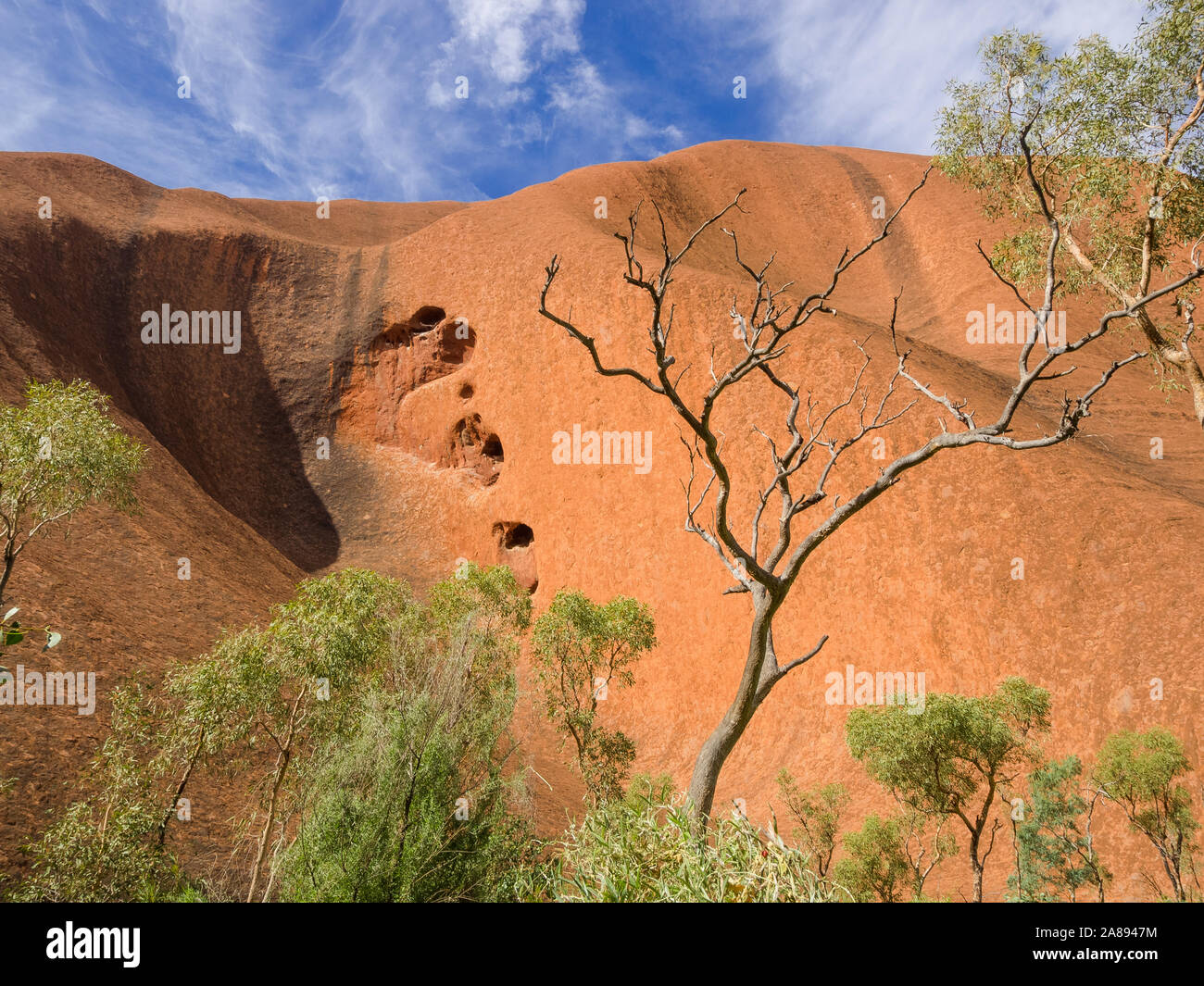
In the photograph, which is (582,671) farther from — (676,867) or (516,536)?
(516,536)

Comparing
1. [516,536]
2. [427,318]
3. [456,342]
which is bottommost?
[516,536]

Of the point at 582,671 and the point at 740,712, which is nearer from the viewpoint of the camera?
the point at 740,712

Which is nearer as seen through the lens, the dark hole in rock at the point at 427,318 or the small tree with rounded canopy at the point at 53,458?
the small tree with rounded canopy at the point at 53,458

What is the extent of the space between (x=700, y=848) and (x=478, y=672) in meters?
6.59

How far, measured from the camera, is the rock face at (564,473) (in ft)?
53.7

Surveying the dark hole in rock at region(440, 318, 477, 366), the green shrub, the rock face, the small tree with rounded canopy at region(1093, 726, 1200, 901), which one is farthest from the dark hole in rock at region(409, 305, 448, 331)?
the green shrub

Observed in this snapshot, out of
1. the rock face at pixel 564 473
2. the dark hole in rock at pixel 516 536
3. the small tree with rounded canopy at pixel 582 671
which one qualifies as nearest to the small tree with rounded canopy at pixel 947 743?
the rock face at pixel 564 473

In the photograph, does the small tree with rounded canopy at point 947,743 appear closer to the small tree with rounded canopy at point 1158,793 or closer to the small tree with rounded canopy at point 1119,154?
the small tree with rounded canopy at point 1158,793

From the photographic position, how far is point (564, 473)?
28422 millimetres

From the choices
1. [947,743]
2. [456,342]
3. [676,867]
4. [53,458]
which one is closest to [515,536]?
[456,342]

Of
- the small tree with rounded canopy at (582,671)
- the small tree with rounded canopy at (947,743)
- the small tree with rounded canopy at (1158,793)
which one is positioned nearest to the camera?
the small tree with rounded canopy at (1158,793)
